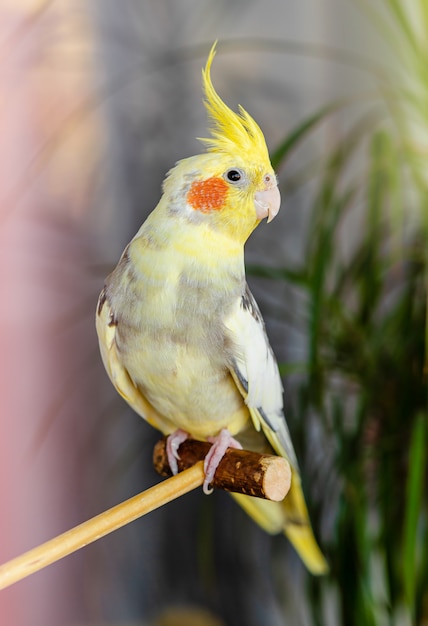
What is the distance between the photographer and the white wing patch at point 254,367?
575 millimetres

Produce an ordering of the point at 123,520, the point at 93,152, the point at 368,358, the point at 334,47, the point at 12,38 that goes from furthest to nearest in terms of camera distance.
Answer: the point at 334,47, the point at 93,152, the point at 12,38, the point at 368,358, the point at 123,520

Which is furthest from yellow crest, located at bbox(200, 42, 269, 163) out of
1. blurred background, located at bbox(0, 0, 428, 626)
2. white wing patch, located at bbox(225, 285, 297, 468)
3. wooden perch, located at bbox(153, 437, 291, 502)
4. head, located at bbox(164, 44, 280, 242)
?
blurred background, located at bbox(0, 0, 428, 626)

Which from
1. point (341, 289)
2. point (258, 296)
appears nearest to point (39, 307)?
point (258, 296)

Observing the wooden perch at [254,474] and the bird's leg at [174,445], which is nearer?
the wooden perch at [254,474]

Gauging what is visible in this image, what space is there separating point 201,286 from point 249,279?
0.77 meters

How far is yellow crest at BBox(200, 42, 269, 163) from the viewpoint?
1.74 ft

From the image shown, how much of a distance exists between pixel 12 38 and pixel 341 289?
2.59ft

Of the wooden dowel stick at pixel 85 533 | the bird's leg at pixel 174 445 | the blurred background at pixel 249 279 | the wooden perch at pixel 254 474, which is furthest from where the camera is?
the blurred background at pixel 249 279

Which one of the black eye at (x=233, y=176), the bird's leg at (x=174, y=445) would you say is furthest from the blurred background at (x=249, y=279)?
the black eye at (x=233, y=176)

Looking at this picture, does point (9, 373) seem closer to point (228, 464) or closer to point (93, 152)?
point (93, 152)

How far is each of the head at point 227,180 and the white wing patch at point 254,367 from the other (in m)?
0.08

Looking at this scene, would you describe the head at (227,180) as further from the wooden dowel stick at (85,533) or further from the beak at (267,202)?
the wooden dowel stick at (85,533)

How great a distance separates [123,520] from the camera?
50 cm

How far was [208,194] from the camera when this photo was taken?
549 mm
